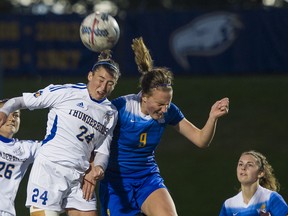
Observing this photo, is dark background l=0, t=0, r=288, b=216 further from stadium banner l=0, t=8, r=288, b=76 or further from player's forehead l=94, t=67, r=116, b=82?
player's forehead l=94, t=67, r=116, b=82

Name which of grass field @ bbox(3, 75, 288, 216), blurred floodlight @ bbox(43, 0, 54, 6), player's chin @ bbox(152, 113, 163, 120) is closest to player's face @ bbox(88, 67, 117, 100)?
player's chin @ bbox(152, 113, 163, 120)

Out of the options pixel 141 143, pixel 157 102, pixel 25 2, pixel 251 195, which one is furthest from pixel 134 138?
pixel 25 2

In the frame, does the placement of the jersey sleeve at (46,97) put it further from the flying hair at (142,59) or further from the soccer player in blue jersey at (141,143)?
the flying hair at (142,59)

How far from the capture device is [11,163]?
7.62m

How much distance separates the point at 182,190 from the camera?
13141 millimetres

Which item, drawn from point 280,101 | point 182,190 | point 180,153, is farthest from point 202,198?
point 280,101

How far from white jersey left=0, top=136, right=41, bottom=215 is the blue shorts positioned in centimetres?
80

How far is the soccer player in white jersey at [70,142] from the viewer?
23.4 ft

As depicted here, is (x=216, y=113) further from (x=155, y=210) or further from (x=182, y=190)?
(x=182, y=190)

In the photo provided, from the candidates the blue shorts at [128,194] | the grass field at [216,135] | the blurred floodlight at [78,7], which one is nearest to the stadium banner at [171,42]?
the grass field at [216,135]

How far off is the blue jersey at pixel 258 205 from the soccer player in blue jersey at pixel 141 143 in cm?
52

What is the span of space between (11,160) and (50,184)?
662 millimetres

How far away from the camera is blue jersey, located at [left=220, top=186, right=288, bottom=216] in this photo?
24.1 ft

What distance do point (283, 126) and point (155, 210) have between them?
447 inches
